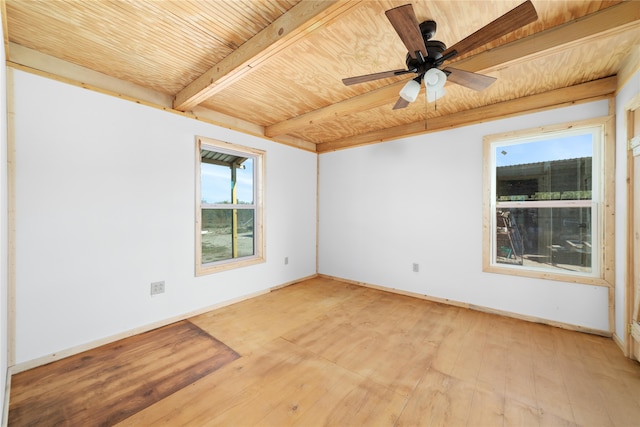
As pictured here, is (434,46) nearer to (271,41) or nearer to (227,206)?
(271,41)

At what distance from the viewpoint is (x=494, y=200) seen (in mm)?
3350

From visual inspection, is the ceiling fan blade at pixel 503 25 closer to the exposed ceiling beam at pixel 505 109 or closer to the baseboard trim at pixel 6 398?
the exposed ceiling beam at pixel 505 109

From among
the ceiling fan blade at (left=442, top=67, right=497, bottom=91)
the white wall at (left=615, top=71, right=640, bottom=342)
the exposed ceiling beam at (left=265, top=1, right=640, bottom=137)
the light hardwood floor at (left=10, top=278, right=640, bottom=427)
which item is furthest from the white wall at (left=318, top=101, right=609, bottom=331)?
the ceiling fan blade at (left=442, top=67, right=497, bottom=91)

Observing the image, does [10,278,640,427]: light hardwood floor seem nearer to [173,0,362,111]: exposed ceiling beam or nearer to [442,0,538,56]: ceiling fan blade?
[442,0,538,56]: ceiling fan blade

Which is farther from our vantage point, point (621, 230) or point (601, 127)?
point (601, 127)

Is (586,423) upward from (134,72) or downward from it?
downward

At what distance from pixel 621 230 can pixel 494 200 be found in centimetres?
114

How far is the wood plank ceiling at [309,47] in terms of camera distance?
1722mm

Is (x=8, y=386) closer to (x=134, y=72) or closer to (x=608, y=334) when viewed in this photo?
(x=134, y=72)

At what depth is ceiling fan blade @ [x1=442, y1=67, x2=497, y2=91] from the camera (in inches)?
72.2

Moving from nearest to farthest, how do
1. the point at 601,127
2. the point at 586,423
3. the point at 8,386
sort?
the point at 586,423 < the point at 8,386 < the point at 601,127

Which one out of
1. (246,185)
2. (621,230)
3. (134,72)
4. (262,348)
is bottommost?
(262,348)

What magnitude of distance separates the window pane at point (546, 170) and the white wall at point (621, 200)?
0.32 meters

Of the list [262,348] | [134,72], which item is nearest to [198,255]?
[262,348]
